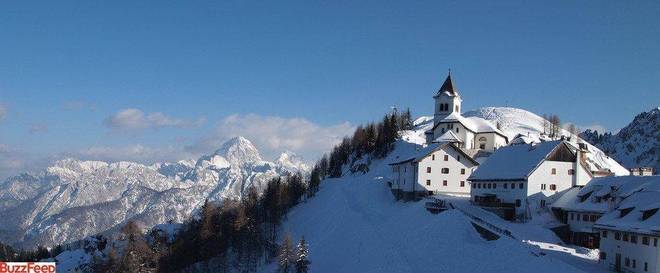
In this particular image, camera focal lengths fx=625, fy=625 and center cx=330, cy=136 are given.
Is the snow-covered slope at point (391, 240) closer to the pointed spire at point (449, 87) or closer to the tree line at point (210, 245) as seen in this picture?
the tree line at point (210, 245)

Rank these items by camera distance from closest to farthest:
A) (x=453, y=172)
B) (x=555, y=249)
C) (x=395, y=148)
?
(x=555, y=249) → (x=453, y=172) → (x=395, y=148)

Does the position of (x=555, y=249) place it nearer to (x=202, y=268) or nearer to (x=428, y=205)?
(x=428, y=205)

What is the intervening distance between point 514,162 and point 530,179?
19.4 ft

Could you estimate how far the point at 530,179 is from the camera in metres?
68.0

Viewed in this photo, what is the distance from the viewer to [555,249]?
5438cm

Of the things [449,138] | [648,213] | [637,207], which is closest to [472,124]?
[449,138]

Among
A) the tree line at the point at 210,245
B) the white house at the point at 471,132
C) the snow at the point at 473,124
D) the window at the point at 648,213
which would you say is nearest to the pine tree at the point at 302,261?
the tree line at the point at 210,245

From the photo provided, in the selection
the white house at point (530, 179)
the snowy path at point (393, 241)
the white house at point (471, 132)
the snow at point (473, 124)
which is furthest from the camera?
the snow at point (473, 124)

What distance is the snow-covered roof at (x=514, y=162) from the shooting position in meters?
69.8

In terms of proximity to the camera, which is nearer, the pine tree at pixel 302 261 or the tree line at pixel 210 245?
the pine tree at pixel 302 261

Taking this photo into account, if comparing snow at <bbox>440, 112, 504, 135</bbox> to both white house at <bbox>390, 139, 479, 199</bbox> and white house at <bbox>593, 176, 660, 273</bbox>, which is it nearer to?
white house at <bbox>390, 139, 479, 199</bbox>

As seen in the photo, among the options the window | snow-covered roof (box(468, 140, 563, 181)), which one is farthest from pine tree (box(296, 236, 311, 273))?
the window

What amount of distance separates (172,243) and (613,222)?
60.6 m

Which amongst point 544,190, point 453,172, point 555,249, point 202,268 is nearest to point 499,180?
point 544,190
